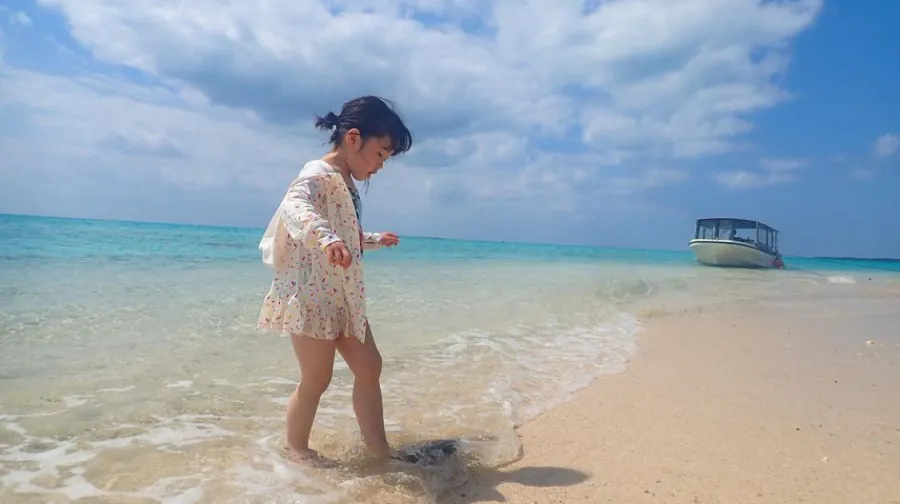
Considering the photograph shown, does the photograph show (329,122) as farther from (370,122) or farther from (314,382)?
(314,382)

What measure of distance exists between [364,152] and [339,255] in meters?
0.79

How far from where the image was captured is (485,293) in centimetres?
1052

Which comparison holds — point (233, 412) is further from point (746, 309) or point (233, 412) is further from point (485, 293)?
point (746, 309)

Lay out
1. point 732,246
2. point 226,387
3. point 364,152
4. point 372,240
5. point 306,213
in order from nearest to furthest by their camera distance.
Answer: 1. point 306,213
2. point 364,152
3. point 372,240
4. point 226,387
5. point 732,246

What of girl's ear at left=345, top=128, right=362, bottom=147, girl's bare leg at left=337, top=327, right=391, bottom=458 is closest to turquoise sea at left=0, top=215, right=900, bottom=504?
girl's bare leg at left=337, top=327, right=391, bottom=458

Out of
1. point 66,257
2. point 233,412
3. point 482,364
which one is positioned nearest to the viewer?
point 233,412

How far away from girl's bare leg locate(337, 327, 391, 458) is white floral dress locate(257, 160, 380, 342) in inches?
3.7

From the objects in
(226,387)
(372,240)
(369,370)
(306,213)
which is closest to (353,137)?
(306,213)

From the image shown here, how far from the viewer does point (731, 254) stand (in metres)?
28.9

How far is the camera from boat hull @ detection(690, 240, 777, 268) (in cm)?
2872

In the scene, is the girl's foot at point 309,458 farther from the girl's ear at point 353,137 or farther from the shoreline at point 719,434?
the girl's ear at point 353,137

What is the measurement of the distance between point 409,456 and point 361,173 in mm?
1367

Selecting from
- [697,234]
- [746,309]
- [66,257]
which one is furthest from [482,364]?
[697,234]

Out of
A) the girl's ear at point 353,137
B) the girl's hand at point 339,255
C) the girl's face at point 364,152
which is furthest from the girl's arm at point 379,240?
the girl's hand at point 339,255
